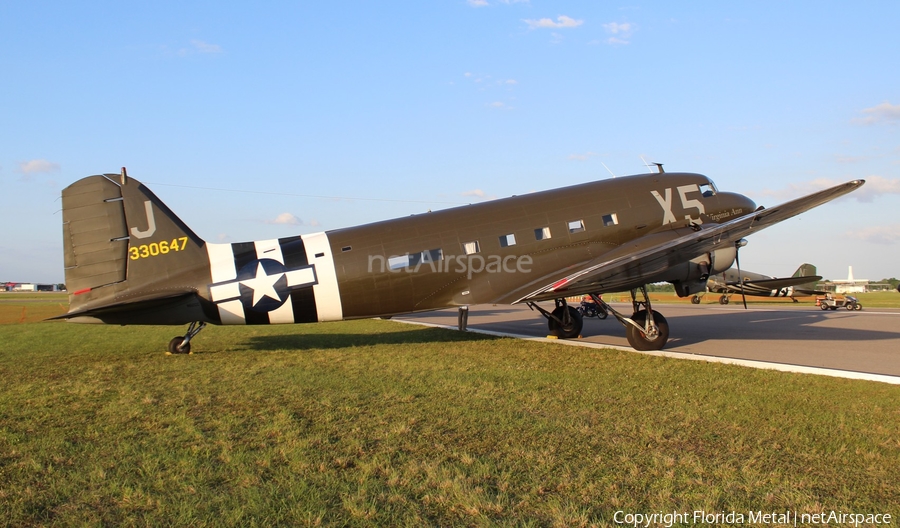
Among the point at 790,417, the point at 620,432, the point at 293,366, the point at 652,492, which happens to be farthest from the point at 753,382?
the point at 293,366

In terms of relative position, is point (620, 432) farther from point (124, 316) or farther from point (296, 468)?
point (124, 316)

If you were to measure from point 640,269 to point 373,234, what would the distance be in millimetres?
6701

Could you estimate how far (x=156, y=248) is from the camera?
47.1 feet

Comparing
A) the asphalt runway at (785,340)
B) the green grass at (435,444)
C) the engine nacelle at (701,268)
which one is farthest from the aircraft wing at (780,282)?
the green grass at (435,444)

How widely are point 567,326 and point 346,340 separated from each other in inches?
279

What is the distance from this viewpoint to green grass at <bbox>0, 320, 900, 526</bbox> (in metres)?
4.81

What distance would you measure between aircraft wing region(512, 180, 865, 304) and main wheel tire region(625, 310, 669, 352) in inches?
37.3

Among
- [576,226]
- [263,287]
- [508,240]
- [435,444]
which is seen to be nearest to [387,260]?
[263,287]

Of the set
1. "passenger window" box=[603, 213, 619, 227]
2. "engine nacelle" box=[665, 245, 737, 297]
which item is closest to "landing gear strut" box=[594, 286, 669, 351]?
"engine nacelle" box=[665, 245, 737, 297]

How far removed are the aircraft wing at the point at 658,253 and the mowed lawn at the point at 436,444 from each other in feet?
7.86

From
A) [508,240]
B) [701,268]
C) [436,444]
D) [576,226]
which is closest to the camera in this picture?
[436,444]

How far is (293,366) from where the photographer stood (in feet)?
41.5

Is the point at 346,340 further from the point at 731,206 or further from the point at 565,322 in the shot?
the point at 731,206

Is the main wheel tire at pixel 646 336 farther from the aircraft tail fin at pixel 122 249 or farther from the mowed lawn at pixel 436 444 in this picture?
the aircraft tail fin at pixel 122 249
